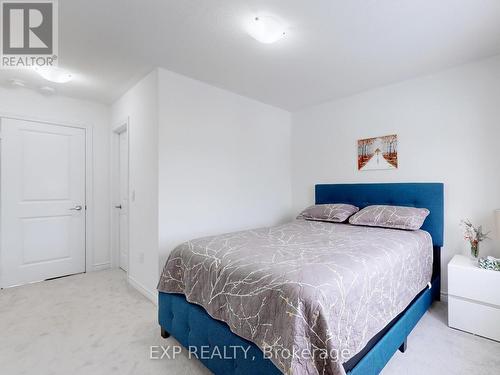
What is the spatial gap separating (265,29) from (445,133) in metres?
2.10

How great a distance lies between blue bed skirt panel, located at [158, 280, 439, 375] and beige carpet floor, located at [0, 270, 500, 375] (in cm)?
18

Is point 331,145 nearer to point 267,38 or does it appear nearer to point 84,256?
point 267,38

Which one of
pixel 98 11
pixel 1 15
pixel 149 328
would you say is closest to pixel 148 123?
pixel 98 11

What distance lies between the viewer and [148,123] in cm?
263

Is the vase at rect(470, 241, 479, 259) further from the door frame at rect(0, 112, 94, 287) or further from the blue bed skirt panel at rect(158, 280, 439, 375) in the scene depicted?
the door frame at rect(0, 112, 94, 287)

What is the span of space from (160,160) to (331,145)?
89.7 inches

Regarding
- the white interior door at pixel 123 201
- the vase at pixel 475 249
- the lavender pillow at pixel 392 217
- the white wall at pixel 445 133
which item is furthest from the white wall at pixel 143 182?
the vase at pixel 475 249

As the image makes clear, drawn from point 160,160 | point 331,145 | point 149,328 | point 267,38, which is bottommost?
point 149,328

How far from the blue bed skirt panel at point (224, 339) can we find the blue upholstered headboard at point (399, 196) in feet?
3.08

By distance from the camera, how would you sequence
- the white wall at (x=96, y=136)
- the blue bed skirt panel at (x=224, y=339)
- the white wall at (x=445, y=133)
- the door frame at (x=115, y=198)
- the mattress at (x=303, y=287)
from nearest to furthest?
the mattress at (x=303, y=287) → the blue bed skirt panel at (x=224, y=339) → the white wall at (x=445, y=133) → the white wall at (x=96, y=136) → the door frame at (x=115, y=198)

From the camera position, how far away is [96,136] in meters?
3.54

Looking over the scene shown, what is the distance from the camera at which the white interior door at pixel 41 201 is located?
292cm

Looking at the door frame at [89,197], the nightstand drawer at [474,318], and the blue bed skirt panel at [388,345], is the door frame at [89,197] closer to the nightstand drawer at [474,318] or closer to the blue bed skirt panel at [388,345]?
the blue bed skirt panel at [388,345]

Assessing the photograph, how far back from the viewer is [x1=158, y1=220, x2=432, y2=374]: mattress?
102 centimetres
